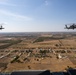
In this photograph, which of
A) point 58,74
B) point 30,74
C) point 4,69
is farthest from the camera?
point 4,69

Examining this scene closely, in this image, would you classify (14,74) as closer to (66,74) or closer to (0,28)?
(66,74)

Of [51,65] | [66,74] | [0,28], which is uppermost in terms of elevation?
[0,28]

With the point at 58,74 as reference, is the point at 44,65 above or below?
below

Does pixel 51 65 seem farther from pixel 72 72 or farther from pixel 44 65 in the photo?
pixel 72 72

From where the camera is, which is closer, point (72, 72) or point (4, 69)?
point (72, 72)

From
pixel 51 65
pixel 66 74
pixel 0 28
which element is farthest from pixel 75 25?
pixel 0 28

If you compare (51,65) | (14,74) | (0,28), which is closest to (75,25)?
(51,65)

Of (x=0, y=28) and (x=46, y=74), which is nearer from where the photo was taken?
(x=46, y=74)

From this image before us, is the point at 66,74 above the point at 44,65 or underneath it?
above

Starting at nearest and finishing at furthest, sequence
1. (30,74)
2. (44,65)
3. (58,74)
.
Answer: (30,74), (58,74), (44,65)
